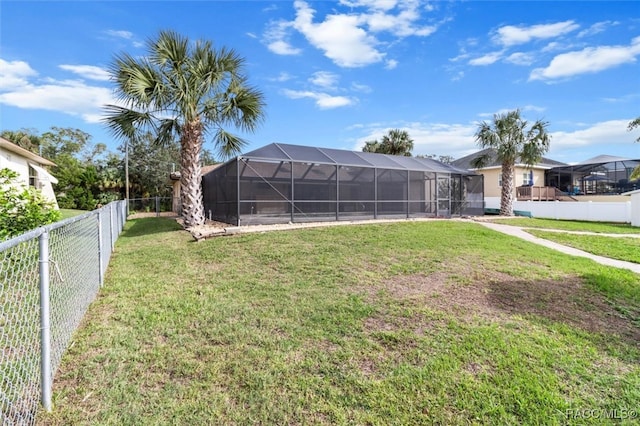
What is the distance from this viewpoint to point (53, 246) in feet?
9.94

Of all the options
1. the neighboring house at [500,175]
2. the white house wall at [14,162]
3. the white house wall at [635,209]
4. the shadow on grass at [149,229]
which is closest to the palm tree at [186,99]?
the shadow on grass at [149,229]

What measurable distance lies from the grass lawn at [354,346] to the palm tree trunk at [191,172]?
5.11 meters

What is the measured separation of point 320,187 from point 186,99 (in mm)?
6026

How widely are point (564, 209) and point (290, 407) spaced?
23.6 metres

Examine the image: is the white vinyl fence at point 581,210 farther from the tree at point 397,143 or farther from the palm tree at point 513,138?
the tree at point 397,143

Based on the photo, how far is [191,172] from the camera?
10.6 meters

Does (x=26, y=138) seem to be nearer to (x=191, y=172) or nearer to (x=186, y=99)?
(x=191, y=172)

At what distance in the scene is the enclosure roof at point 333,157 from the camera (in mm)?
12016

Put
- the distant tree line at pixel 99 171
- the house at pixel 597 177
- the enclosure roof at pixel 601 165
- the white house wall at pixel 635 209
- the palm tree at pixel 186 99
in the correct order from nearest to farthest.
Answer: the palm tree at pixel 186 99 → the white house wall at pixel 635 209 → the distant tree line at pixel 99 171 → the house at pixel 597 177 → the enclosure roof at pixel 601 165

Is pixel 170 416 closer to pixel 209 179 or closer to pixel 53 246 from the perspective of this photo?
pixel 53 246

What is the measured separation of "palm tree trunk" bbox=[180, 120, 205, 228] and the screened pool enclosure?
1.32 metres

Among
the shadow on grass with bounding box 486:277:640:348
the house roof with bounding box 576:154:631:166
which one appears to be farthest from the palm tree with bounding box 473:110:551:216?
the shadow on grass with bounding box 486:277:640:348

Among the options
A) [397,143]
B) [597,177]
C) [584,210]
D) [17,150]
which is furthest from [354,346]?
[597,177]

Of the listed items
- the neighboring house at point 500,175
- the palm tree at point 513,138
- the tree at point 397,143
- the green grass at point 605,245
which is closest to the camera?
the green grass at point 605,245
